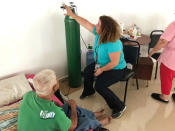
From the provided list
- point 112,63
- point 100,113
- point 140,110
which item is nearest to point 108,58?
point 112,63

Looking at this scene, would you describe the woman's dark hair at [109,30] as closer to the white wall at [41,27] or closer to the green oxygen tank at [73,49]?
the green oxygen tank at [73,49]

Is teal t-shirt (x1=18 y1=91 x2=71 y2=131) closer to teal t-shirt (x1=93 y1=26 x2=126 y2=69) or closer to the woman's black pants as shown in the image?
the woman's black pants

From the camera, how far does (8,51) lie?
2.05 m

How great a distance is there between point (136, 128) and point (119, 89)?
2.52ft

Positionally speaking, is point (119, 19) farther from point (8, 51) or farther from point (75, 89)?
point (8, 51)

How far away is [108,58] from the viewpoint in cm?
207

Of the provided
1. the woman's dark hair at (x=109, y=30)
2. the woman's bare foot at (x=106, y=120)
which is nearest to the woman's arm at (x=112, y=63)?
the woman's dark hair at (x=109, y=30)

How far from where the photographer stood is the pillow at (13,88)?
1.79 metres

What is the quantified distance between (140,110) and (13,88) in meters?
1.57

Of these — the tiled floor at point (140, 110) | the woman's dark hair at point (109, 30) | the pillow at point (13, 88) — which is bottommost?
the tiled floor at point (140, 110)

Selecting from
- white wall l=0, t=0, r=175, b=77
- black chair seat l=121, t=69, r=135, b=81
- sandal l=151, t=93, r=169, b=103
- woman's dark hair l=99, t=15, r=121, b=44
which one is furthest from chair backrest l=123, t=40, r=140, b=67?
white wall l=0, t=0, r=175, b=77

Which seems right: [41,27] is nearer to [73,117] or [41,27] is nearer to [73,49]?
[73,49]

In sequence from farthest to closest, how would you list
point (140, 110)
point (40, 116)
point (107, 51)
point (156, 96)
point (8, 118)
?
1. point (156, 96)
2. point (140, 110)
3. point (107, 51)
4. point (8, 118)
5. point (40, 116)

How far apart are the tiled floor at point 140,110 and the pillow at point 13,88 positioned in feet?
2.43
